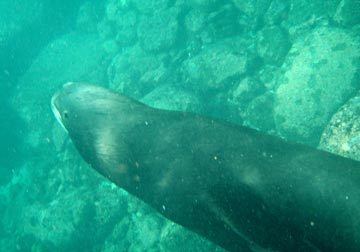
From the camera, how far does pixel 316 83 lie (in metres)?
8.09

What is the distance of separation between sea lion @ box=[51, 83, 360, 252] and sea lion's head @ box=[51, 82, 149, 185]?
0.05ft

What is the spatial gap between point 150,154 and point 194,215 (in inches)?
32.8

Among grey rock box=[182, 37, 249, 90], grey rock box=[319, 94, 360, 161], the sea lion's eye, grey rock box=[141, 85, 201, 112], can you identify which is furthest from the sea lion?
grey rock box=[182, 37, 249, 90]

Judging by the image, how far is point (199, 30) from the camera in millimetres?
12492

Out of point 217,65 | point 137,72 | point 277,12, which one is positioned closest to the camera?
point 217,65

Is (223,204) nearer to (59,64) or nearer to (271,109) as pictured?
(271,109)

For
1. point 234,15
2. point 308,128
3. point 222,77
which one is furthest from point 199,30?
point 308,128

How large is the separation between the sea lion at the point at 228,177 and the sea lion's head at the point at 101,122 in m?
0.01

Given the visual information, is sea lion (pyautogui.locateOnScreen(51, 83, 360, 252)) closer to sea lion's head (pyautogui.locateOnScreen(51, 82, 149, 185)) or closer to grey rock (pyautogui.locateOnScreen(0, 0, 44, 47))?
sea lion's head (pyautogui.locateOnScreen(51, 82, 149, 185))

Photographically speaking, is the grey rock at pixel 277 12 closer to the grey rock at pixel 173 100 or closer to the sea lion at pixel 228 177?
the grey rock at pixel 173 100

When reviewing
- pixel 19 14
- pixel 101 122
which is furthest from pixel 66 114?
pixel 19 14

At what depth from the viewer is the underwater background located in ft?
26.6

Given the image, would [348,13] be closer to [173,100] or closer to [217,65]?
[217,65]

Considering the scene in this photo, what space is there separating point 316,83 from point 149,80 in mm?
6573
